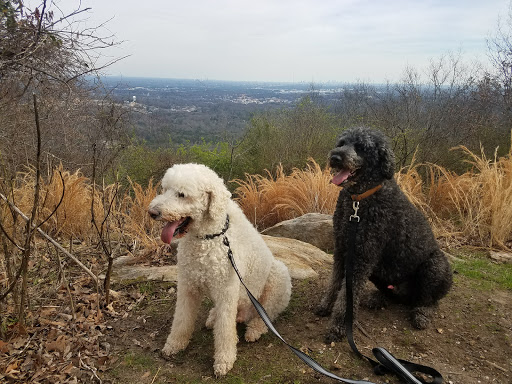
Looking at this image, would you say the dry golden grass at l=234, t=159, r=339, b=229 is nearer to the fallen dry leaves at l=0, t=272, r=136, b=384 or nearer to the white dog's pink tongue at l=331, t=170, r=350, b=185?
the white dog's pink tongue at l=331, t=170, r=350, b=185

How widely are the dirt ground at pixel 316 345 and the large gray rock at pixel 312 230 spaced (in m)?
1.77

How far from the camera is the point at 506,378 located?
8.54ft

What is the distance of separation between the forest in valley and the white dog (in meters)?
0.74

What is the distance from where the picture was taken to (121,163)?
8.48 metres

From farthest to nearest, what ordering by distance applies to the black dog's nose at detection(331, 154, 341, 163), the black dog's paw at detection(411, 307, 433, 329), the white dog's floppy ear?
the black dog's paw at detection(411, 307, 433, 329), the black dog's nose at detection(331, 154, 341, 163), the white dog's floppy ear

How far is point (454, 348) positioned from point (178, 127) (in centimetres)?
1477

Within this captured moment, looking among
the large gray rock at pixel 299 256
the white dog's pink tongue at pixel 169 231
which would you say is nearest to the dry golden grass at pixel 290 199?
the large gray rock at pixel 299 256

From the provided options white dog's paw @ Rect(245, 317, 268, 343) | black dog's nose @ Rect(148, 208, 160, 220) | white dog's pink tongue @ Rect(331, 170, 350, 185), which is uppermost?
white dog's pink tongue @ Rect(331, 170, 350, 185)

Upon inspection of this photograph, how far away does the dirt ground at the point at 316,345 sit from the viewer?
2596 millimetres

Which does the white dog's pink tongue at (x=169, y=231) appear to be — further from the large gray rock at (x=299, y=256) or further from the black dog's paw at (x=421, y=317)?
the black dog's paw at (x=421, y=317)

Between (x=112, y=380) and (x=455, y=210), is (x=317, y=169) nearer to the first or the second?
(x=455, y=210)

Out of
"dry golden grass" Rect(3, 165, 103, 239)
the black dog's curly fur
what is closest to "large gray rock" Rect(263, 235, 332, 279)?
the black dog's curly fur

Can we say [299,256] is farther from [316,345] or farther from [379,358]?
[379,358]

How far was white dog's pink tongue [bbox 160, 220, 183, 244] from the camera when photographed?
7.86 feet
